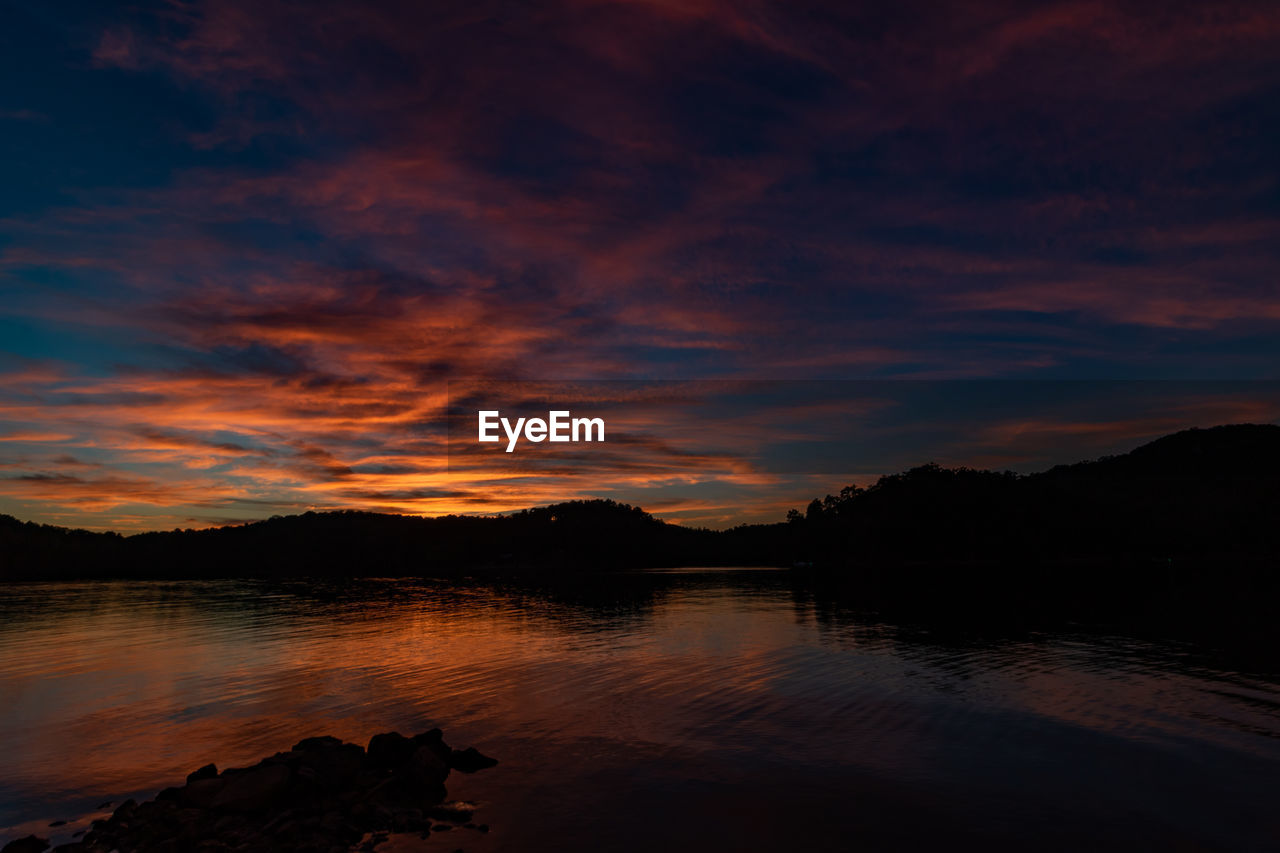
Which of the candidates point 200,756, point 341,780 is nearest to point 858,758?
point 341,780

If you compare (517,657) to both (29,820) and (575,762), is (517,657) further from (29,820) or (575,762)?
(29,820)

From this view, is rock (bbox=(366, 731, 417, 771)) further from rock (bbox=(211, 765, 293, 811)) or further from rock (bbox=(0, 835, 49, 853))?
rock (bbox=(0, 835, 49, 853))

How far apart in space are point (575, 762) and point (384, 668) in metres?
28.8

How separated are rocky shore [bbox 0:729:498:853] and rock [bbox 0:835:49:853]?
0.9 inches

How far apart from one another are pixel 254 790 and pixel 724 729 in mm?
19326

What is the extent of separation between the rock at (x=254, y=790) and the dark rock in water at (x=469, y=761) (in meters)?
6.41

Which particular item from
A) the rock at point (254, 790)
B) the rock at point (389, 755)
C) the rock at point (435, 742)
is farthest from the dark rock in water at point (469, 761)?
the rock at point (254, 790)

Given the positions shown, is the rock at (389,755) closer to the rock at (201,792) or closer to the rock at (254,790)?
the rock at (254,790)

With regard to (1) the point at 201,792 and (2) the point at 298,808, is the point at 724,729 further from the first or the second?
(1) the point at 201,792

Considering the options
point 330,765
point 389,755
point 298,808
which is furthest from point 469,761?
point 298,808

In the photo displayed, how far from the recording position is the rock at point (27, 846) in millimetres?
18766

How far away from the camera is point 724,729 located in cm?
3219

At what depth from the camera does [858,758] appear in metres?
27.3

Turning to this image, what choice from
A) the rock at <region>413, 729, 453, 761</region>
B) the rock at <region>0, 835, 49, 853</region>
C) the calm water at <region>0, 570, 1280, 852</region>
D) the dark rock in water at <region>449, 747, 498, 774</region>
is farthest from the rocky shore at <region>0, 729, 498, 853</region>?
the dark rock in water at <region>449, 747, 498, 774</region>
